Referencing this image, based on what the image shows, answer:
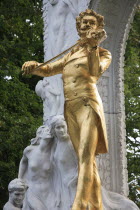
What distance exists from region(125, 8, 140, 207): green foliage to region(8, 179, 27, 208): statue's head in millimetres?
5750

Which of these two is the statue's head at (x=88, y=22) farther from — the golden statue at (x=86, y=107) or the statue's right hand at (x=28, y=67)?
the statue's right hand at (x=28, y=67)

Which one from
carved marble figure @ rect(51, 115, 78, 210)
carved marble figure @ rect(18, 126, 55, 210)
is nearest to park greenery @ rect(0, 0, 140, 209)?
carved marble figure @ rect(18, 126, 55, 210)

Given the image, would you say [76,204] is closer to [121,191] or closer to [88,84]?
[88,84]

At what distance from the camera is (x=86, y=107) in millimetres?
7215

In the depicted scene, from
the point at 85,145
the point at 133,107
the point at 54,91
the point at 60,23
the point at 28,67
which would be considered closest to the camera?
the point at 85,145

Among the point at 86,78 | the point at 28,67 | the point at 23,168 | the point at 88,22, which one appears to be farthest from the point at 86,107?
the point at 23,168

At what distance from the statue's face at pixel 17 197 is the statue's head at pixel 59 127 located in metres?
0.91

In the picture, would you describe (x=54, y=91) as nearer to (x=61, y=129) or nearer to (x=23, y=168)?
(x=61, y=129)

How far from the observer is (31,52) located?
15641 millimetres

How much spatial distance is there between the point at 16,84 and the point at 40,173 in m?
5.45

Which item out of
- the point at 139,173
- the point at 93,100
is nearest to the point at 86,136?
the point at 93,100

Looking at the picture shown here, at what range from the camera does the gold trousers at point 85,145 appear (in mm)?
7074

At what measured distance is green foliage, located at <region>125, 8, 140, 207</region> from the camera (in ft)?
48.8

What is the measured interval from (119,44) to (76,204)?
369cm
